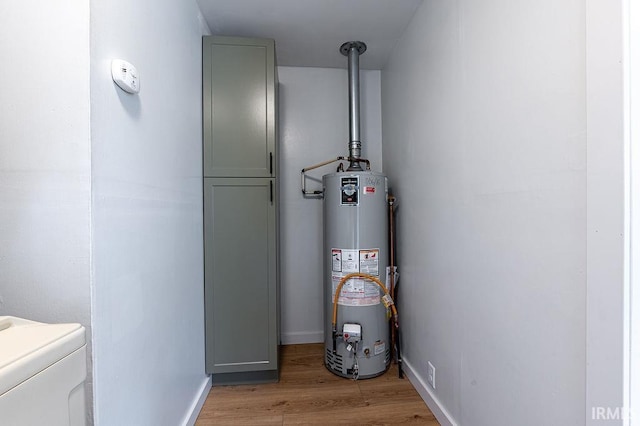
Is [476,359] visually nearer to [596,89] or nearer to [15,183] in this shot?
[596,89]

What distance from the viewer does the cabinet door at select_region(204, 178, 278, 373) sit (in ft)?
5.77

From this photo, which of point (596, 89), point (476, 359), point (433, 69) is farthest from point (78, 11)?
point (476, 359)

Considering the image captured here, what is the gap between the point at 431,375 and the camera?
1568mm

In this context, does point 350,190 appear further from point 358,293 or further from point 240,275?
point 240,275

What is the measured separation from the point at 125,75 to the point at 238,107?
36.1 inches

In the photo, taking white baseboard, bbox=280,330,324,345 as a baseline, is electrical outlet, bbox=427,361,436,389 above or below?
above

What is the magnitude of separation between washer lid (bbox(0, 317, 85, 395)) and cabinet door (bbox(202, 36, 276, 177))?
127cm

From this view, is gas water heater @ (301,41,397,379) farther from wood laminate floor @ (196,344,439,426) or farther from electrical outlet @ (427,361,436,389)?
electrical outlet @ (427,361,436,389)

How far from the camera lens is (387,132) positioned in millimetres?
2359

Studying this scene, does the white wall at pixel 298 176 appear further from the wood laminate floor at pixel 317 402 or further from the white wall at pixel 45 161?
the white wall at pixel 45 161

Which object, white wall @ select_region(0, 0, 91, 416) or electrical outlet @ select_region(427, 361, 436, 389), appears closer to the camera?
white wall @ select_region(0, 0, 91, 416)

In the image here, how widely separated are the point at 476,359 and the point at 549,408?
0.34 metres

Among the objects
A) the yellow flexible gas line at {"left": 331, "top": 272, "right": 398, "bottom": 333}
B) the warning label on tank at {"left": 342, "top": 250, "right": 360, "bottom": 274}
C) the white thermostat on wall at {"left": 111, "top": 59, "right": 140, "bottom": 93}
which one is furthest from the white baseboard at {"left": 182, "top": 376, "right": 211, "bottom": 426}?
the white thermostat on wall at {"left": 111, "top": 59, "right": 140, "bottom": 93}

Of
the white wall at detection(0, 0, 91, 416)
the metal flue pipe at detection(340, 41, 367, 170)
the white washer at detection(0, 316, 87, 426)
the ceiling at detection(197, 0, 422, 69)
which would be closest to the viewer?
the white washer at detection(0, 316, 87, 426)
